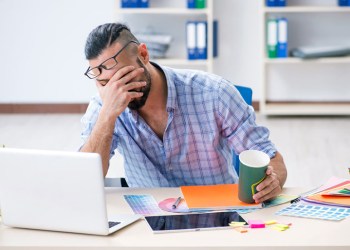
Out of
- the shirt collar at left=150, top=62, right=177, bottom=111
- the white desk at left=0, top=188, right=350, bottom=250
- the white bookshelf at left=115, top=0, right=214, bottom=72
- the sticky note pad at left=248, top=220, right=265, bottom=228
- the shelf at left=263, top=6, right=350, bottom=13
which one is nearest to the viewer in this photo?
the white desk at left=0, top=188, right=350, bottom=250

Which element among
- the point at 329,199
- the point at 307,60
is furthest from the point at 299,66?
the point at 329,199

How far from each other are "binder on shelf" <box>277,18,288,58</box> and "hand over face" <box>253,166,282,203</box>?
3906 mm

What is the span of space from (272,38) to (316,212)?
406cm

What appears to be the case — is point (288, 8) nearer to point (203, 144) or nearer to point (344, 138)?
point (344, 138)

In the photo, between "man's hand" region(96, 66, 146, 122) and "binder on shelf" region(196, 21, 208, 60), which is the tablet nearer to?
"man's hand" region(96, 66, 146, 122)

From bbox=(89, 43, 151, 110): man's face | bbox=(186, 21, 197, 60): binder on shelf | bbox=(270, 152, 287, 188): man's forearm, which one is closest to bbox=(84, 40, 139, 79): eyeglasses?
bbox=(89, 43, 151, 110): man's face

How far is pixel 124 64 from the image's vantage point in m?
2.45

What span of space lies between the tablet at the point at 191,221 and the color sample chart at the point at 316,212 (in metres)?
0.16

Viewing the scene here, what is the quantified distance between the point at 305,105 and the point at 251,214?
4.27m

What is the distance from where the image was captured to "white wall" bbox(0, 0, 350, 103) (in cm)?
631

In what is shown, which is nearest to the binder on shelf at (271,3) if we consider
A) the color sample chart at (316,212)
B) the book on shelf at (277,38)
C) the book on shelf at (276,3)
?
the book on shelf at (276,3)

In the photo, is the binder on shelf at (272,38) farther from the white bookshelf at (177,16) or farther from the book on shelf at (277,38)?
the white bookshelf at (177,16)

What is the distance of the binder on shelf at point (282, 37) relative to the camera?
6.01m

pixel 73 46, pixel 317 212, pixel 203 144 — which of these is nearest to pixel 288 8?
pixel 73 46
